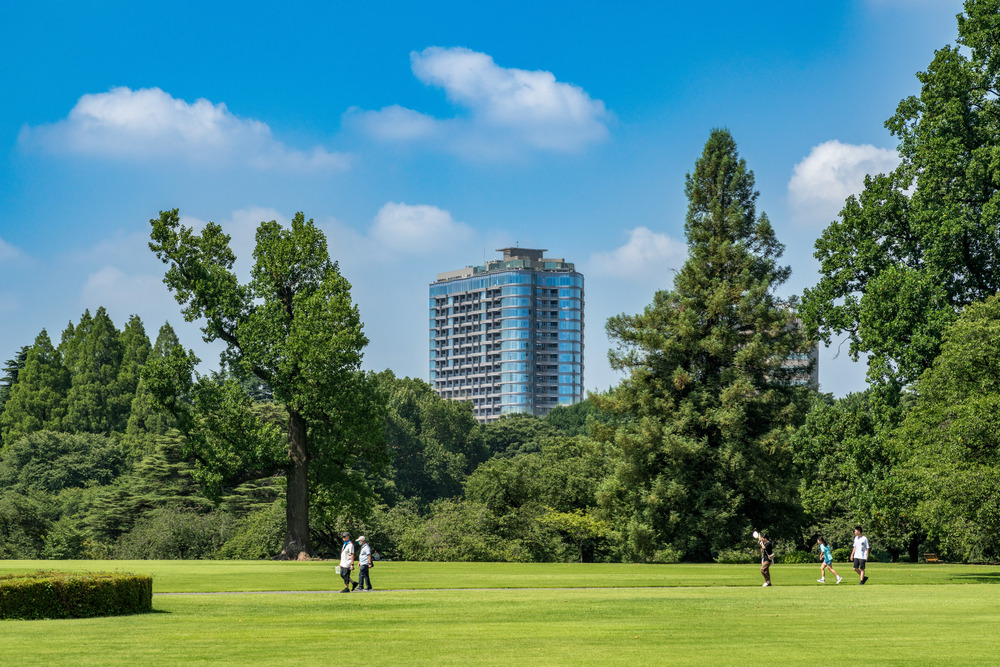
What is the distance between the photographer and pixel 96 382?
107312 mm

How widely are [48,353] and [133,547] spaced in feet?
177

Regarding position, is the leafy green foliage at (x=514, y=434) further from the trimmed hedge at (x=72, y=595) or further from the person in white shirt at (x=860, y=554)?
the trimmed hedge at (x=72, y=595)

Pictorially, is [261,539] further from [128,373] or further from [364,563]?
[128,373]

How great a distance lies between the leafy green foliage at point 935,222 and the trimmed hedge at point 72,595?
105 feet

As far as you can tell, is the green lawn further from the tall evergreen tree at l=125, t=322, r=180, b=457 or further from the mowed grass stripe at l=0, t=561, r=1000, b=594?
the tall evergreen tree at l=125, t=322, r=180, b=457

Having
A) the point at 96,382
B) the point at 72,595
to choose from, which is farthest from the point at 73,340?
the point at 72,595

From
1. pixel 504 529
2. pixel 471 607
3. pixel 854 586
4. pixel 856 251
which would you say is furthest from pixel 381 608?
pixel 504 529

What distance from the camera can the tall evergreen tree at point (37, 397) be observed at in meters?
102

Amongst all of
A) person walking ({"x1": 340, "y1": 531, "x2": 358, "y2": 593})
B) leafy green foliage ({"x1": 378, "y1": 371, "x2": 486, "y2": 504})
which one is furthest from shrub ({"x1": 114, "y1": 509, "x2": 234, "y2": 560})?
person walking ({"x1": 340, "y1": 531, "x2": 358, "y2": 593})

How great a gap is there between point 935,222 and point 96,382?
86933mm

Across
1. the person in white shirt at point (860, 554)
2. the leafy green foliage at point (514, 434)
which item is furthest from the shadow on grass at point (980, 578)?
the leafy green foliage at point (514, 434)

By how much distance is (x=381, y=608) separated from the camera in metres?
25.0

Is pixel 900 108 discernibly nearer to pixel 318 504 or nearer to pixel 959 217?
pixel 959 217

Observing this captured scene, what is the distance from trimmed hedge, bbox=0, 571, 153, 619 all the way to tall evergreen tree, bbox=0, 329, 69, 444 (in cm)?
8415
